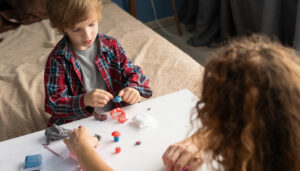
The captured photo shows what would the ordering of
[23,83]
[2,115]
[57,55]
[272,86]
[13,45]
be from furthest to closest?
[13,45] < [23,83] < [2,115] < [57,55] < [272,86]

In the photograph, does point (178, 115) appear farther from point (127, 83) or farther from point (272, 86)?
point (272, 86)

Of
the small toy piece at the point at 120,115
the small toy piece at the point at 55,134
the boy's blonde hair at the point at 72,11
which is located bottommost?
the small toy piece at the point at 120,115

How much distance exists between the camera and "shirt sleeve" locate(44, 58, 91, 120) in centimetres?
120

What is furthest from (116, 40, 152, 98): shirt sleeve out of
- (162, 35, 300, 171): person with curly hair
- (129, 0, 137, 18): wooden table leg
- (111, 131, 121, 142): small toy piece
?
(129, 0, 137, 18): wooden table leg

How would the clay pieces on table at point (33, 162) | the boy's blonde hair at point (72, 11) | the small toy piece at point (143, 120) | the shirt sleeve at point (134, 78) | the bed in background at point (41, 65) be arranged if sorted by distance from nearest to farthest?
the clay pieces on table at point (33, 162)
the small toy piece at point (143, 120)
the boy's blonde hair at point (72, 11)
the shirt sleeve at point (134, 78)
the bed in background at point (41, 65)

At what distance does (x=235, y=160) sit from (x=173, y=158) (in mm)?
231

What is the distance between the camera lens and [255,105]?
562 millimetres

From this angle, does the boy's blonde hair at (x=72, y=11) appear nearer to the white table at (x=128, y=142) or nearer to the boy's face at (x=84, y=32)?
the boy's face at (x=84, y=32)

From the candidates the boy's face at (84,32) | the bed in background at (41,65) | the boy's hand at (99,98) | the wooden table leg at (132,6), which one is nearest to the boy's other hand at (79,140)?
the boy's hand at (99,98)

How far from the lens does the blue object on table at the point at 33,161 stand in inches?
34.4

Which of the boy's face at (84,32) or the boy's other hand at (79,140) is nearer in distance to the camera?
Answer: the boy's other hand at (79,140)

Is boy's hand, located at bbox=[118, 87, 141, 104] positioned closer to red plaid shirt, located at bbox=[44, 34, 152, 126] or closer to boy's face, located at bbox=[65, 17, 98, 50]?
red plaid shirt, located at bbox=[44, 34, 152, 126]

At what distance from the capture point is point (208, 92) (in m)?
0.62

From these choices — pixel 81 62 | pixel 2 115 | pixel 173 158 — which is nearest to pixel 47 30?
pixel 2 115
